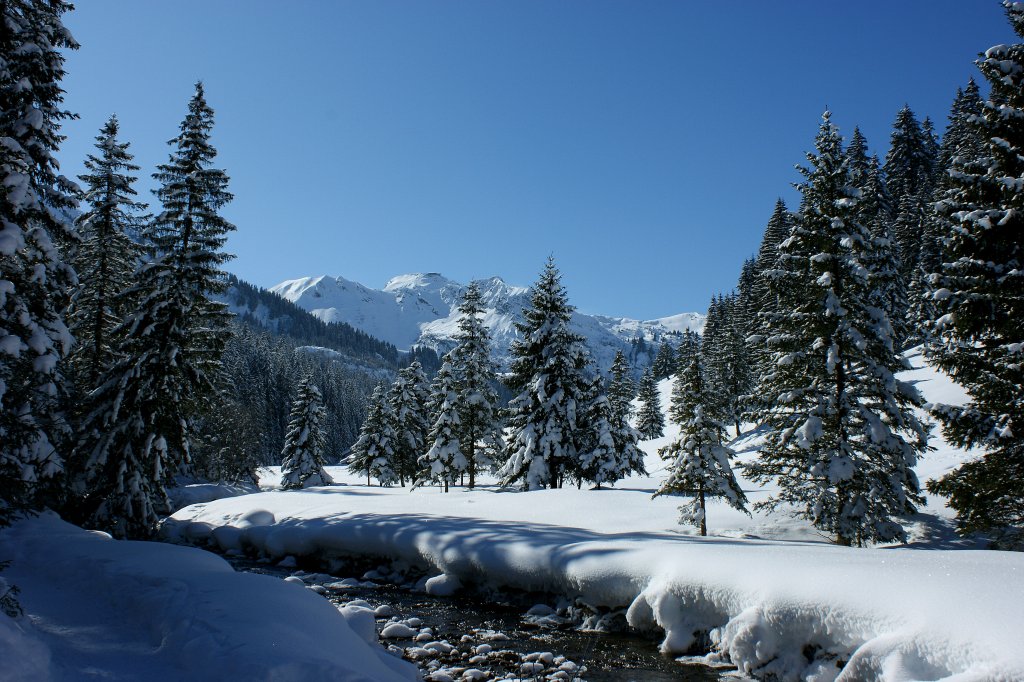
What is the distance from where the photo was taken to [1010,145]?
13469 millimetres

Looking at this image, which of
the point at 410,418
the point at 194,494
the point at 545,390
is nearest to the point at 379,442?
the point at 410,418

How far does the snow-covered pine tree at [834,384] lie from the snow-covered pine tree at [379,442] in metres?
40.8

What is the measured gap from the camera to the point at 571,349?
98.4 ft

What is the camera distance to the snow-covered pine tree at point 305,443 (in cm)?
5344

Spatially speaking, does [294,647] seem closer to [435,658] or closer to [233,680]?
[233,680]

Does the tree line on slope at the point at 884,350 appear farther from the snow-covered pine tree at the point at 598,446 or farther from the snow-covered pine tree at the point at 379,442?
the snow-covered pine tree at the point at 379,442

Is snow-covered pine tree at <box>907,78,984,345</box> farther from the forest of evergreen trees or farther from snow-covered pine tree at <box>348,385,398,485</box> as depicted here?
snow-covered pine tree at <box>348,385,398,485</box>

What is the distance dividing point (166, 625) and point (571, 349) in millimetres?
24196

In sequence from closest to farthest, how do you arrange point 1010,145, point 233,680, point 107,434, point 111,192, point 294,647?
point 233,680
point 294,647
point 1010,145
point 107,434
point 111,192

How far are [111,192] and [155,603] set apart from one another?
70.2 feet

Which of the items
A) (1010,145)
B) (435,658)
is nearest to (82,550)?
(435,658)

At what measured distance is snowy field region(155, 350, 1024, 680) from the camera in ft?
23.6

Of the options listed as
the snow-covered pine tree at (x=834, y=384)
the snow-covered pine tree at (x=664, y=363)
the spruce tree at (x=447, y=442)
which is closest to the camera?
the snow-covered pine tree at (x=834, y=384)

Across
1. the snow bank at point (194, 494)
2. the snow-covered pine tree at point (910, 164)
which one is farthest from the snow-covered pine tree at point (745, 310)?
the snow bank at point (194, 494)
